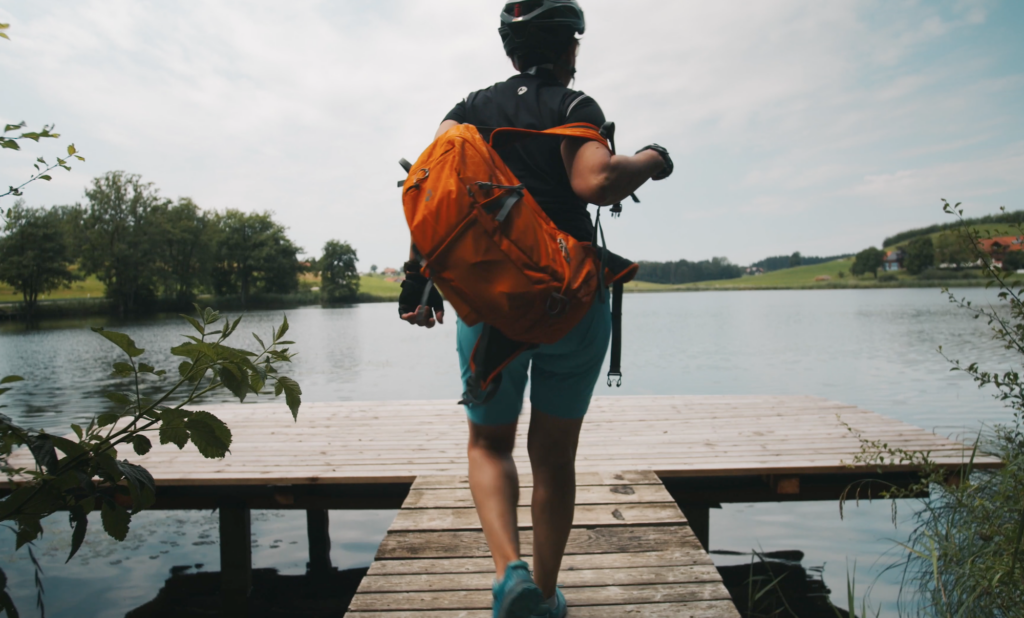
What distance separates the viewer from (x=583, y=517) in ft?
9.41

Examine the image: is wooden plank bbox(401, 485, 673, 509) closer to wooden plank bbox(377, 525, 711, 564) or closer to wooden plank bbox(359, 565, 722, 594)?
wooden plank bbox(377, 525, 711, 564)

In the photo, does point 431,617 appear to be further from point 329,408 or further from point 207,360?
point 329,408

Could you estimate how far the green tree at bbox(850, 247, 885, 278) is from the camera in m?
77.7

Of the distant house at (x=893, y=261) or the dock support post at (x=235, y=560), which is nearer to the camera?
the dock support post at (x=235, y=560)

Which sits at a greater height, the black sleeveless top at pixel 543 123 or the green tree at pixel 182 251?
the green tree at pixel 182 251

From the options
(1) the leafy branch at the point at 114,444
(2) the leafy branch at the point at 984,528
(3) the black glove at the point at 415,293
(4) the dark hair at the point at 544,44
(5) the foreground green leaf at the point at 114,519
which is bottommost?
(2) the leafy branch at the point at 984,528

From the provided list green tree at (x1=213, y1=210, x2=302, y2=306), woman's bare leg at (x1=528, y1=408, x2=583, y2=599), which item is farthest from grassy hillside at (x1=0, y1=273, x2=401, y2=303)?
woman's bare leg at (x1=528, y1=408, x2=583, y2=599)

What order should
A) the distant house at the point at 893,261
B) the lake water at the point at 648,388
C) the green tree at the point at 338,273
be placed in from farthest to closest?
the distant house at the point at 893,261 → the green tree at the point at 338,273 → the lake water at the point at 648,388

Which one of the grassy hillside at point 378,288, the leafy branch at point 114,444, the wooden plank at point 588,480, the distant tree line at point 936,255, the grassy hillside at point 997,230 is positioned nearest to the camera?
the leafy branch at point 114,444

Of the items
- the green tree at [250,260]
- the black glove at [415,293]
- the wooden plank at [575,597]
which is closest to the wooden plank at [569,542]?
the wooden plank at [575,597]

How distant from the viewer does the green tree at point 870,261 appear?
77688 millimetres

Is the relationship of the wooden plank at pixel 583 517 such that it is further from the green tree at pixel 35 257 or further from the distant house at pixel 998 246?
the green tree at pixel 35 257

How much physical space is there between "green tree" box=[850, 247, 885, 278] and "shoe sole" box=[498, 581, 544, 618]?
8713 cm

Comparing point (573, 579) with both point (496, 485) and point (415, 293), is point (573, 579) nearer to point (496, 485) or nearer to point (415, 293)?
point (496, 485)
